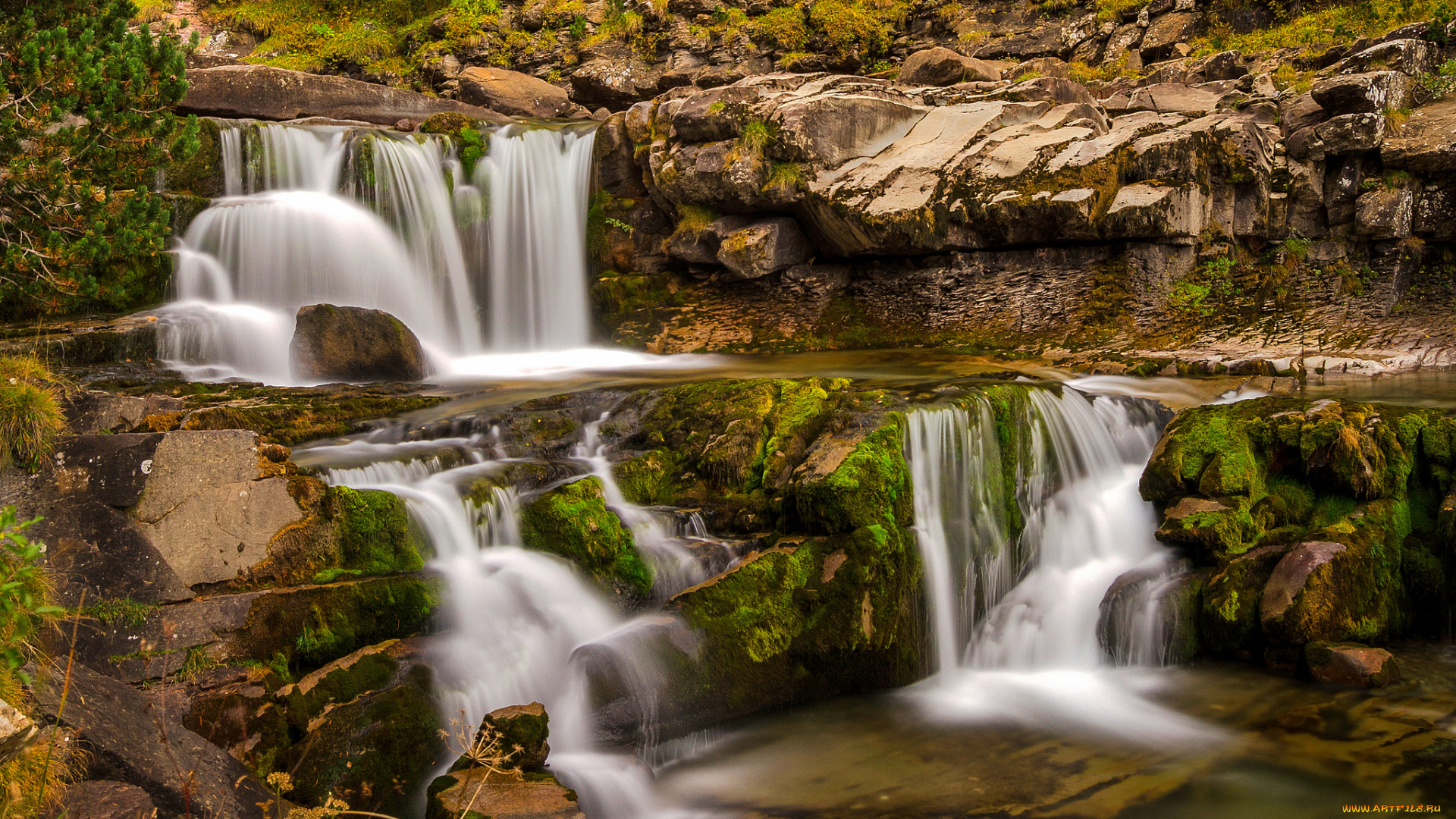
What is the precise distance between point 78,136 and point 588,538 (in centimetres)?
575

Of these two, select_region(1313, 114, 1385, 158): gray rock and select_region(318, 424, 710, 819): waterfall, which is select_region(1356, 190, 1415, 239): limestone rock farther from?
select_region(318, 424, 710, 819): waterfall

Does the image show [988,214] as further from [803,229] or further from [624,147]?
[624,147]

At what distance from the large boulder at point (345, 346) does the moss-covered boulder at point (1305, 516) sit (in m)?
7.02

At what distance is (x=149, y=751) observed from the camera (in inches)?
137

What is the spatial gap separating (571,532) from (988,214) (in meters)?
6.98

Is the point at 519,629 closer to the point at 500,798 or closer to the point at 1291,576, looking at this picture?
the point at 500,798

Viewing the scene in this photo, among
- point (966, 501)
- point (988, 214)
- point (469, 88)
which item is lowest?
point (966, 501)

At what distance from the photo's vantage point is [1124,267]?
10789 millimetres

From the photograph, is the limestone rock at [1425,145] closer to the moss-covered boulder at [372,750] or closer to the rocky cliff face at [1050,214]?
the rocky cliff face at [1050,214]

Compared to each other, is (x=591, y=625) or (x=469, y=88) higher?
(x=469, y=88)

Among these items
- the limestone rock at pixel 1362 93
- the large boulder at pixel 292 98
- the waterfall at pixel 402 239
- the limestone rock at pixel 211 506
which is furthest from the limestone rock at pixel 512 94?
the limestone rock at pixel 211 506

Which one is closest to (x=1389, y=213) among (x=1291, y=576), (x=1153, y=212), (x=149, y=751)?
(x=1153, y=212)

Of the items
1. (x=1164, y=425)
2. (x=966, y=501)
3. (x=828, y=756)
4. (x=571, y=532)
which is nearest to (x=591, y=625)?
(x=571, y=532)

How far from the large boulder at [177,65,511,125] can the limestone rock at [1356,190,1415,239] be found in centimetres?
1174
